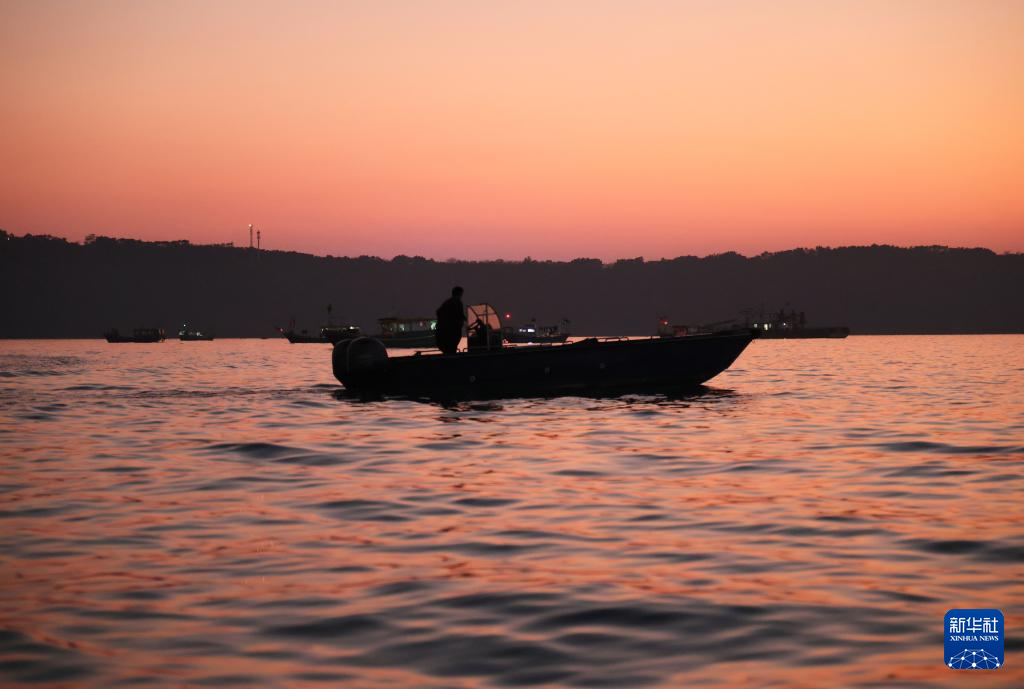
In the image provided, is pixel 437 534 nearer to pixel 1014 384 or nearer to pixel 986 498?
pixel 986 498

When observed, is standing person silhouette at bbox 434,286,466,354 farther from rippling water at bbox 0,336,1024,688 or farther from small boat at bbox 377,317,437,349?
small boat at bbox 377,317,437,349

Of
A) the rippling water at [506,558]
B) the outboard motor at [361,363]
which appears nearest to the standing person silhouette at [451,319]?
the outboard motor at [361,363]

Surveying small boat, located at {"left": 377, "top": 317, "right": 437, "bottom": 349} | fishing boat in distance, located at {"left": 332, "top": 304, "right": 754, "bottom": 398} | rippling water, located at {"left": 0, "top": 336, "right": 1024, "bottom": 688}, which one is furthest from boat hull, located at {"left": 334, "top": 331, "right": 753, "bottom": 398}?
small boat, located at {"left": 377, "top": 317, "right": 437, "bottom": 349}

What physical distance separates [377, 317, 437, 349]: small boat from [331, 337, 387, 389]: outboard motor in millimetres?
74410

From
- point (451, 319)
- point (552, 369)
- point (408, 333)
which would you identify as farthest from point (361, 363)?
point (408, 333)

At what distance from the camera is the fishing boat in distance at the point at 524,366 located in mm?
32188

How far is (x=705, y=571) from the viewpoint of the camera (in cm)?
912

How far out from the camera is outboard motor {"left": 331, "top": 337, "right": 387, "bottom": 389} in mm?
33469

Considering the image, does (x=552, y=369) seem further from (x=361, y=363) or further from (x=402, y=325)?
(x=402, y=325)

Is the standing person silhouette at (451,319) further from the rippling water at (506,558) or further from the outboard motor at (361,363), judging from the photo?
the rippling water at (506,558)

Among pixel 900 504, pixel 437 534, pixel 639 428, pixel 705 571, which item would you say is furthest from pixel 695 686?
pixel 639 428

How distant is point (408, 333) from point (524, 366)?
84.5 m

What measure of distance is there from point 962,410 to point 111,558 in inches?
982

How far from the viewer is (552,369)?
32.9 meters
